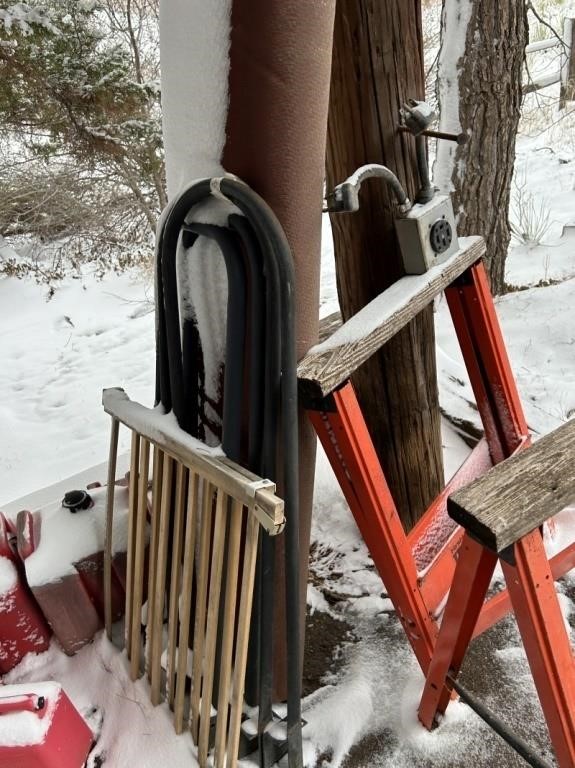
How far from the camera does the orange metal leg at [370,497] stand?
1.20 m

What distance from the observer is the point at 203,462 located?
1.12 meters

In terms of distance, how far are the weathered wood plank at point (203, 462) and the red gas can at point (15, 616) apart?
51 cm

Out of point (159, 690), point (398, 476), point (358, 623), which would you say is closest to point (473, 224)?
point (398, 476)

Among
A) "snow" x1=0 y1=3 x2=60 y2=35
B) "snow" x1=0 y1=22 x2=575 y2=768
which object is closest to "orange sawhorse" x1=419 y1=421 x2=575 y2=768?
"snow" x1=0 y1=22 x2=575 y2=768

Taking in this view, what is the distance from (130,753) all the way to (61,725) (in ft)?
0.75

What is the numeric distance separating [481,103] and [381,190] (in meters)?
1.85

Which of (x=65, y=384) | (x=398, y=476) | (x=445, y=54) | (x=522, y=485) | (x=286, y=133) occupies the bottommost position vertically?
(x=65, y=384)

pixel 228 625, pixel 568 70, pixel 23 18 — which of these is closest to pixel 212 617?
pixel 228 625

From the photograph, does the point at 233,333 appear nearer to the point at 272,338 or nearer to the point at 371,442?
the point at 272,338

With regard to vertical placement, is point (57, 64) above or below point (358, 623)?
above

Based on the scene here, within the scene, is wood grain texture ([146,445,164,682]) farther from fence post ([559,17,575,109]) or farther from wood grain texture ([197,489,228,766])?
fence post ([559,17,575,109])

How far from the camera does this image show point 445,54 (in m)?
2.83

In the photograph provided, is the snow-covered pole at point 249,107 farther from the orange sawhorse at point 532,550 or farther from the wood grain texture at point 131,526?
the orange sawhorse at point 532,550

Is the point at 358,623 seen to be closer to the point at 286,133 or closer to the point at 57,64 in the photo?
the point at 286,133
